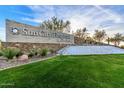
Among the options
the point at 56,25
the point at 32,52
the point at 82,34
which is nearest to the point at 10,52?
the point at 32,52

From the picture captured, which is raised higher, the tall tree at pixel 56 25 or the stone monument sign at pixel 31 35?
the tall tree at pixel 56 25

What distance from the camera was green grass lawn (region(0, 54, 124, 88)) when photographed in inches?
192

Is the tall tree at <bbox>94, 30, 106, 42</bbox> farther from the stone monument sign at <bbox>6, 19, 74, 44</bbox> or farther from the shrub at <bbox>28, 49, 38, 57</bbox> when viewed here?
the shrub at <bbox>28, 49, 38, 57</bbox>

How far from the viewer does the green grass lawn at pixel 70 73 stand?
4875 mm

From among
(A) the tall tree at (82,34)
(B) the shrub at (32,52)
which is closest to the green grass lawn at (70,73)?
(B) the shrub at (32,52)

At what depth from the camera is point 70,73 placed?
515 centimetres

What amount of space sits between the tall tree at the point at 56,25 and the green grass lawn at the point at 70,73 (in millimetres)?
800

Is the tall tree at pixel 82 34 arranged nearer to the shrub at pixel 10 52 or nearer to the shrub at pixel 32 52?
the shrub at pixel 32 52

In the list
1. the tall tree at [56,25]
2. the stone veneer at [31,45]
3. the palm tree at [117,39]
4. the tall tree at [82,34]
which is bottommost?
the stone veneer at [31,45]

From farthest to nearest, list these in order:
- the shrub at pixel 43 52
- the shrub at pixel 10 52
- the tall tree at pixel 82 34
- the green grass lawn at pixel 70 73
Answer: the shrub at pixel 43 52 < the tall tree at pixel 82 34 < the shrub at pixel 10 52 < the green grass lawn at pixel 70 73

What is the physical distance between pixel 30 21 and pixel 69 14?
974 millimetres

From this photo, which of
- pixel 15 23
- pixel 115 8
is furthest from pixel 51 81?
pixel 115 8

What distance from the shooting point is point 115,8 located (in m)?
5.38

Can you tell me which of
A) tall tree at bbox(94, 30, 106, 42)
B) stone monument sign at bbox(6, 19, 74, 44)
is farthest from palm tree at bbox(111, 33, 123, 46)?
stone monument sign at bbox(6, 19, 74, 44)
